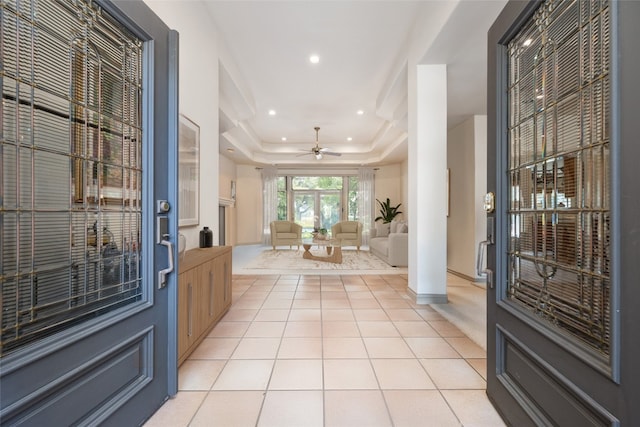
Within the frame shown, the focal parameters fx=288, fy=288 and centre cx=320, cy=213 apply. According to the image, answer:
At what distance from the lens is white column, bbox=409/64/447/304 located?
11.0 feet

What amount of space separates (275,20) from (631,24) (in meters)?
3.28

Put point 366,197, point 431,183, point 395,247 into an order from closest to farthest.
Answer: point 431,183, point 395,247, point 366,197

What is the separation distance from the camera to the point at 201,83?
9.30 feet

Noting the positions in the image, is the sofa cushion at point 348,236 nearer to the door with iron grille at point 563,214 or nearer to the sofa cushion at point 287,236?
the sofa cushion at point 287,236

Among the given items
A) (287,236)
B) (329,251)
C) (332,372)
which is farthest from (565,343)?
(287,236)

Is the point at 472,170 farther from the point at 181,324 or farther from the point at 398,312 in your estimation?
the point at 181,324

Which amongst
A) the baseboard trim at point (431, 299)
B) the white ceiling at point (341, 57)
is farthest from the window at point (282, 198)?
the baseboard trim at point (431, 299)

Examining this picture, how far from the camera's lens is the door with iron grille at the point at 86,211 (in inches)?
35.2

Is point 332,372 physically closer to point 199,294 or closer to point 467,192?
point 199,294

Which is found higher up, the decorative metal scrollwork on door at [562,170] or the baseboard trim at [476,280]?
the decorative metal scrollwork on door at [562,170]

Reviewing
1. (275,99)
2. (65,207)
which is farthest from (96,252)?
(275,99)

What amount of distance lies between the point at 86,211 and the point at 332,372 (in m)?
1.66

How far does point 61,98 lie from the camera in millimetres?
1050

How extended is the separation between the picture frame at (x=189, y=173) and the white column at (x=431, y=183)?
241 cm
